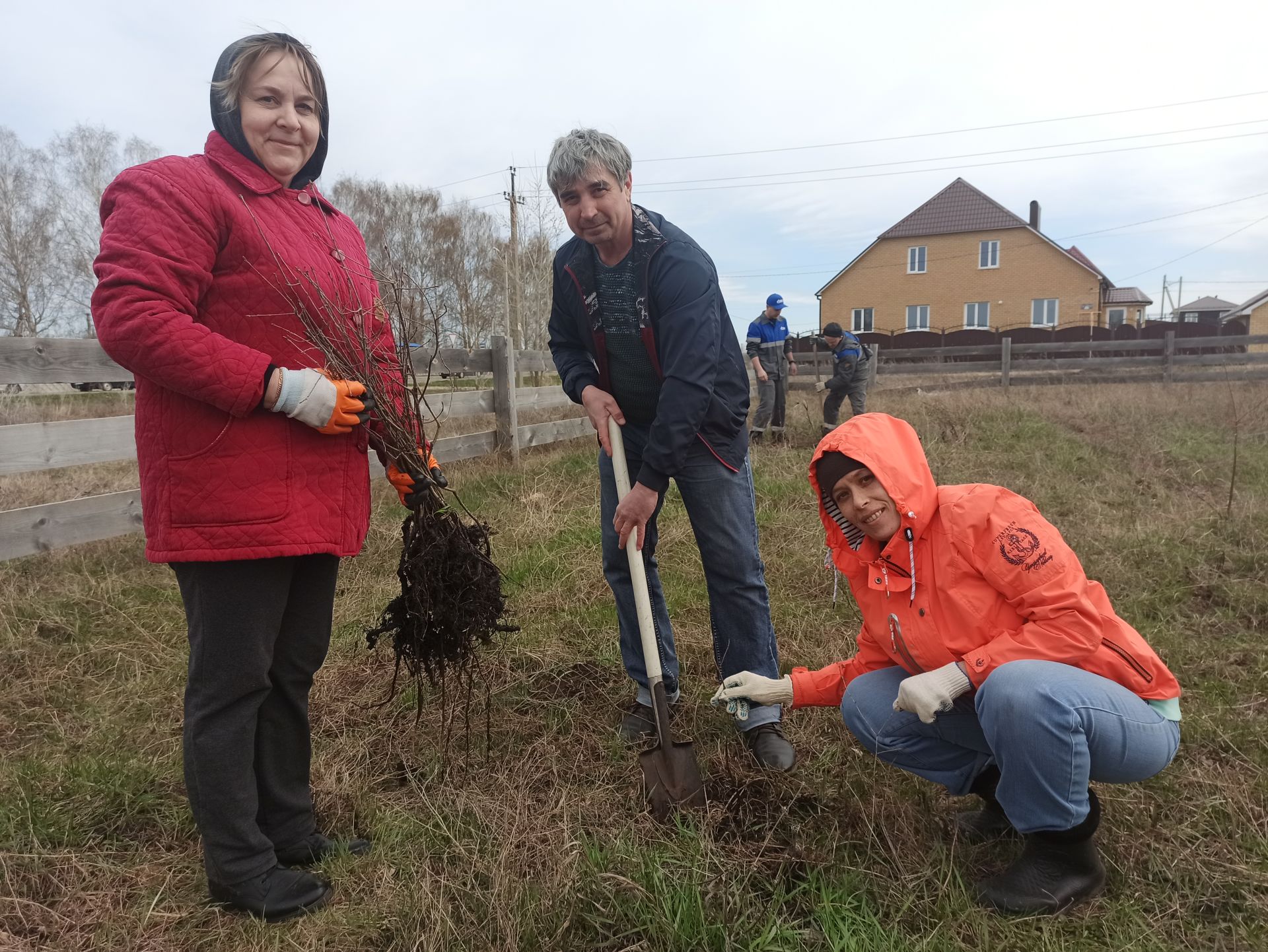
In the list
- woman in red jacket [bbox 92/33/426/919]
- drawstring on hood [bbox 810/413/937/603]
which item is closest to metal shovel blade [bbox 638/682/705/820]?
drawstring on hood [bbox 810/413/937/603]

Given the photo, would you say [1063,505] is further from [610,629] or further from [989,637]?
[989,637]

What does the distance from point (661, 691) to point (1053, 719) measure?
3.70 ft

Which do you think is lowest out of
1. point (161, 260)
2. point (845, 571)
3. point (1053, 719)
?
point (1053, 719)

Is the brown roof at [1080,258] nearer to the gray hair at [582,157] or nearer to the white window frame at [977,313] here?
the white window frame at [977,313]

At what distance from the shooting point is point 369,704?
3.12 meters

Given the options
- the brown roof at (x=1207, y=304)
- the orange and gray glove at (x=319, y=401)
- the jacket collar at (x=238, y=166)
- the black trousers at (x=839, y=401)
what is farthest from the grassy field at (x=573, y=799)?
the brown roof at (x=1207, y=304)

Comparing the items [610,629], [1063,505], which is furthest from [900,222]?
[610,629]

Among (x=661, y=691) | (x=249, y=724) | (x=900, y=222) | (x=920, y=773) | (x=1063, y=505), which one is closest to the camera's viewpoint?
(x=249, y=724)

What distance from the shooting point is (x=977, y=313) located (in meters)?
35.4

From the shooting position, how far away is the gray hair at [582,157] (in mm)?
2346

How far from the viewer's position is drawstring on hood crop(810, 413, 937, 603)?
205 centimetres

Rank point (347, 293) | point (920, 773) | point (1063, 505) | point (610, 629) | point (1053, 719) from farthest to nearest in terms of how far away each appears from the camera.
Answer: point (1063, 505)
point (610, 629)
point (920, 773)
point (347, 293)
point (1053, 719)

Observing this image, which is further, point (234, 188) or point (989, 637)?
point (989, 637)

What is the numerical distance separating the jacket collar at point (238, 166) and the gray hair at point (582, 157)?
0.84 meters
